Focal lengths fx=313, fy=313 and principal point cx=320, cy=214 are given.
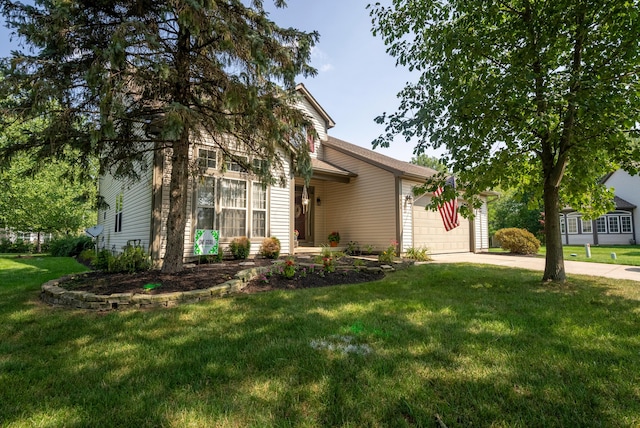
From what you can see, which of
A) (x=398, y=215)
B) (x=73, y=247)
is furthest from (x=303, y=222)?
(x=73, y=247)

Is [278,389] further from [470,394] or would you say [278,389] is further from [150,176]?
[150,176]

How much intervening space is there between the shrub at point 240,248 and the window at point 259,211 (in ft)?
2.11

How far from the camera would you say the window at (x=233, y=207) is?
29.0ft

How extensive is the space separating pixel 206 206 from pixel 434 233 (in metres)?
8.83

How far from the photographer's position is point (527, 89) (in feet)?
15.3

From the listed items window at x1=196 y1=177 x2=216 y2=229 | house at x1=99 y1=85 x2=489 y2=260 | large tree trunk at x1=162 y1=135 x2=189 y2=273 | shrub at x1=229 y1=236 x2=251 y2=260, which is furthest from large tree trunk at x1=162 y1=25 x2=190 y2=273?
shrub at x1=229 y1=236 x2=251 y2=260

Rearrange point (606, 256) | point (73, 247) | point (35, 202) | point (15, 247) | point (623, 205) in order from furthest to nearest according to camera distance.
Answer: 1. point (623, 205)
2. point (15, 247)
3. point (35, 202)
4. point (73, 247)
5. point (606, 256)

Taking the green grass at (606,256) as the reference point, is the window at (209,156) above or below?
above

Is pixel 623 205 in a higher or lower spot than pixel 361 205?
higher

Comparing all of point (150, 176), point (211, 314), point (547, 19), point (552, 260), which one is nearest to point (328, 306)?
point (211, 314)

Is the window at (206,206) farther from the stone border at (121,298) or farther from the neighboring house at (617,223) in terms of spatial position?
the neighboring house at (617,223)

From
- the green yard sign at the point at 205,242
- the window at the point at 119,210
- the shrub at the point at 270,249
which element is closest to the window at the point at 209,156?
the green yard sign at the point at 205,242

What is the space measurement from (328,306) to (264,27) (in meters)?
4.66

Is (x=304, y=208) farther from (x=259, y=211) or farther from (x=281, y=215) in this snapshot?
(x=259, y=211)
